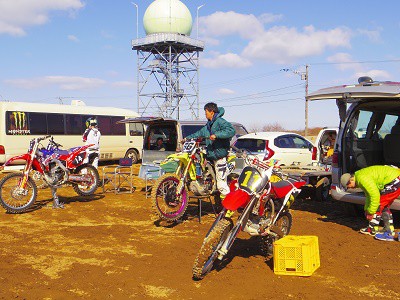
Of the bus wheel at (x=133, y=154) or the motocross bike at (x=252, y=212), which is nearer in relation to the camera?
the motocross bike at (x=252, y=212)

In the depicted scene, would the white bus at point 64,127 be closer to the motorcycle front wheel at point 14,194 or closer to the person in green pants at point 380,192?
the motorcycle front wheel at point 14,194

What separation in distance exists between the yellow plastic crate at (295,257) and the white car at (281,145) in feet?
25.9

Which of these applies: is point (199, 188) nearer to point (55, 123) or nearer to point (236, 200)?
point (236, 200)

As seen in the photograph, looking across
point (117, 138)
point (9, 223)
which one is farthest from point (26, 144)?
point (9, 223)

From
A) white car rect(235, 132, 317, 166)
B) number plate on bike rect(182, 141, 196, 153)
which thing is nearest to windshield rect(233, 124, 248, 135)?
white car rect(235, 132, 317, 166)

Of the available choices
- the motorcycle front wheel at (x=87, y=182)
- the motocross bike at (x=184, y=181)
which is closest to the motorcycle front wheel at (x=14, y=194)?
the motorcycle front wheel at (x=87, y=182)

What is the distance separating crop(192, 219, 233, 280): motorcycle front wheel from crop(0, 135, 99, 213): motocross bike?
493 cm

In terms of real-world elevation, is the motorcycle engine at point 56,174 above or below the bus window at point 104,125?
below

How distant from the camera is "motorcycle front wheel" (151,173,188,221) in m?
7.36

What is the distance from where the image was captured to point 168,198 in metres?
7.53

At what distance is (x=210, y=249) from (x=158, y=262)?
93cm

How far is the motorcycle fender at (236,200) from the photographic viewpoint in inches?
201

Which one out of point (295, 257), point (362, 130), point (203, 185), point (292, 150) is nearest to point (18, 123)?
point (292, 150)

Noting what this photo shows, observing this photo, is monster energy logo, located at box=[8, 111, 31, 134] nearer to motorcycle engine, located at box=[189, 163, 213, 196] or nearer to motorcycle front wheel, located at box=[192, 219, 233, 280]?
motorcycle engine, located at box=[189, 163, 213, 196]
